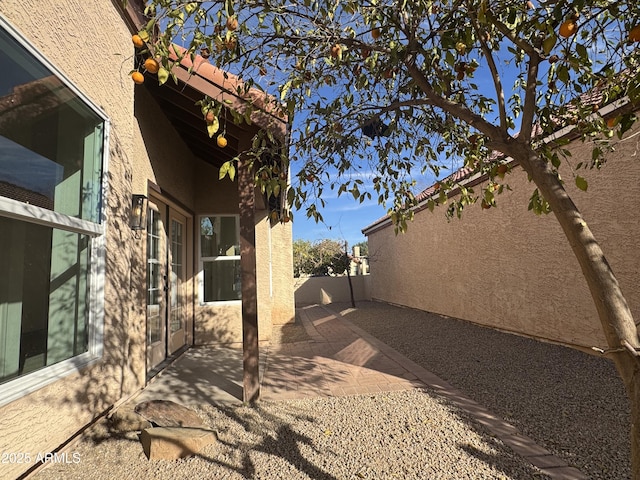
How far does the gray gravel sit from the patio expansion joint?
0.25 ft

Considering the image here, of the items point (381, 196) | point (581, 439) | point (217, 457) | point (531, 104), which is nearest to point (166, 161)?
point (381, 196)

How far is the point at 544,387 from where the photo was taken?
4273 mm

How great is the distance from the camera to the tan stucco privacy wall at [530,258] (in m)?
5.11

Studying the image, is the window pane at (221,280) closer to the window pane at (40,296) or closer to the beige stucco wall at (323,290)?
the window pane at (40,296)

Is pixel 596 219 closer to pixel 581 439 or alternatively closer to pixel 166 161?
pixel 581 439

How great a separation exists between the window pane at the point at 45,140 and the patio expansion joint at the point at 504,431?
4049mm

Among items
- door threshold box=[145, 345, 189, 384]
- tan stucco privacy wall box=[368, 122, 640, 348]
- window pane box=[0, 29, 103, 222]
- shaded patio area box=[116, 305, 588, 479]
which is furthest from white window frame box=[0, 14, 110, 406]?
tan stucco privacy wall box=[368, 122, 640, 348]

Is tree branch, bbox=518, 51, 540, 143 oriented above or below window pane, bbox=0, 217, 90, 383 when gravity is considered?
above

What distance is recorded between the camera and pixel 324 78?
135 inches

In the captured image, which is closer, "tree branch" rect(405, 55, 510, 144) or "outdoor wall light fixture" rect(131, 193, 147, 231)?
"tree branch" rect(405, 55, 510, 144)

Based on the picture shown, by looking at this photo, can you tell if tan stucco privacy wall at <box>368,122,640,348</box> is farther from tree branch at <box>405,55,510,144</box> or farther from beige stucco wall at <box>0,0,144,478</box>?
beige stucco wall at <box>0,0,144,478</box>

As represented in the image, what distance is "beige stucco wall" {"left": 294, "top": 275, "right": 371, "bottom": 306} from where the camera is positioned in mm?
18797

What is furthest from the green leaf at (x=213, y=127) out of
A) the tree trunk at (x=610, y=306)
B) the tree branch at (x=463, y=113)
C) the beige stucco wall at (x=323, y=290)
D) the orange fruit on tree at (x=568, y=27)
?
the beige stucco wall at (x=323, y=290)

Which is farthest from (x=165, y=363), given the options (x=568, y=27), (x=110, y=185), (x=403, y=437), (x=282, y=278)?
(x=568, y=27)
